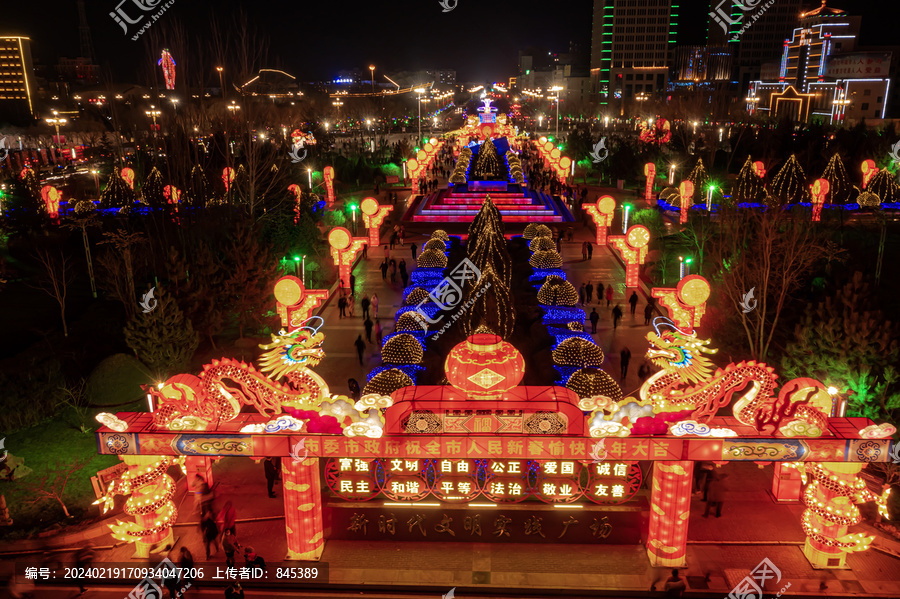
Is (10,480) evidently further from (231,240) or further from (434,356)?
(434,356)

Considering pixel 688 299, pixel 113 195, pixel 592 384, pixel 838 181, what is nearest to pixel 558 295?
pixel 688 299

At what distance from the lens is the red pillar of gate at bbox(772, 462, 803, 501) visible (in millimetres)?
12656

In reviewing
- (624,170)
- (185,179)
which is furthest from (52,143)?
(624,170)

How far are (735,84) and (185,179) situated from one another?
110m

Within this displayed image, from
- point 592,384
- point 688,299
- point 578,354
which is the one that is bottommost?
point 578,354

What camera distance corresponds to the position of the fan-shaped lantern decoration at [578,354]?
17609mm

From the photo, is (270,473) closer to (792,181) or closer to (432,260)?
(432,260)

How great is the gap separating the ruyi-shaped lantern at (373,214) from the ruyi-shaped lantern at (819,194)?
22271 millimetres

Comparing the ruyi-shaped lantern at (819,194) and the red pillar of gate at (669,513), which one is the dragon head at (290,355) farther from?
the ruyi-shaped lantern at (819,194)

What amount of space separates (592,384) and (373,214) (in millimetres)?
20024

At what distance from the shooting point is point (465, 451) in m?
10.1

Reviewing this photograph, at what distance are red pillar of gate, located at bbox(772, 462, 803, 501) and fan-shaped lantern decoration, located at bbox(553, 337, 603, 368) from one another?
582 cm

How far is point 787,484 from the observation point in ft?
41.5

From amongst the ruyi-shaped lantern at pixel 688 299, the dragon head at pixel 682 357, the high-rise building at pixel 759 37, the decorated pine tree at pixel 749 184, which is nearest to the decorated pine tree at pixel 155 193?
the ruyi-shaped lantern at pixel 688 299
